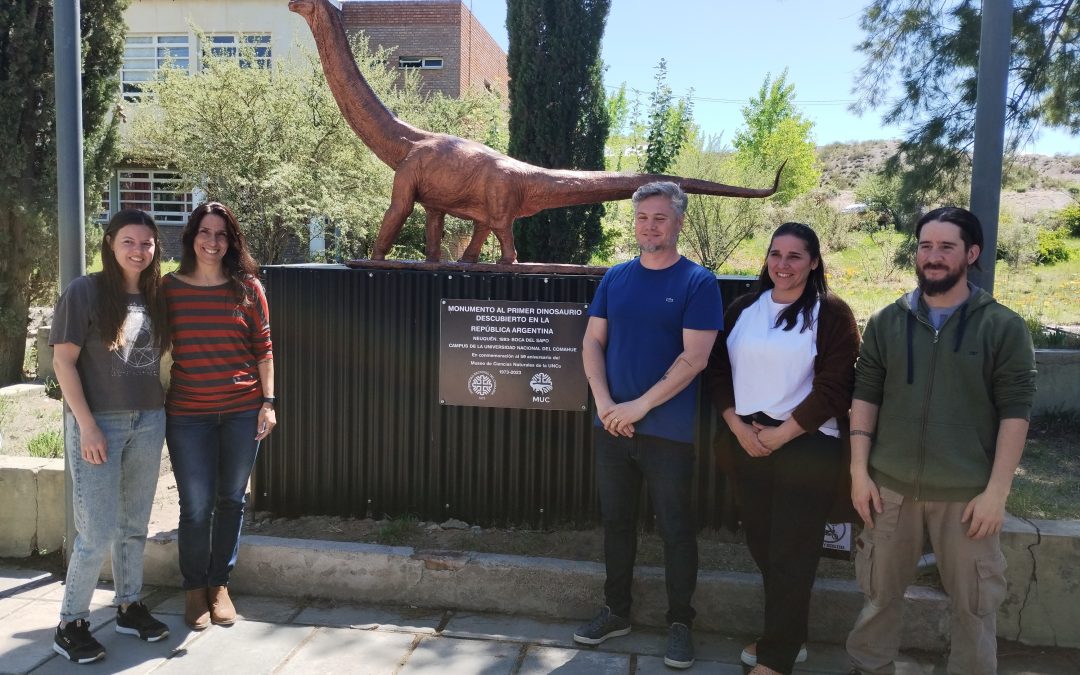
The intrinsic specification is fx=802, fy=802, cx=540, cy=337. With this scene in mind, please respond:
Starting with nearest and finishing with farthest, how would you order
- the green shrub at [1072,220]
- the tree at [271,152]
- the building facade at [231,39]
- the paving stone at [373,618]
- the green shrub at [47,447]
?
1. the paving stone at [373,618]
2. the green shrub at [47,447]
3. the tree at [271,152]
4. the building facade at [231,39]
5. the green shrub at [1072,220]

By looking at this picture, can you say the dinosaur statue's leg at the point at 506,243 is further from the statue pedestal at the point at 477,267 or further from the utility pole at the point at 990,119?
the utility pole at the point at 990,119

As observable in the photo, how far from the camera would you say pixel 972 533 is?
255cm

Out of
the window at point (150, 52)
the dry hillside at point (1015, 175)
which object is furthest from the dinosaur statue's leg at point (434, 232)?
the window at point (150, 52)

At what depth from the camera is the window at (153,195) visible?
67.5 ft

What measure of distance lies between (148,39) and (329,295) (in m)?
19.9

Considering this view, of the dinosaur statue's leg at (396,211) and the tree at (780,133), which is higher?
the tree at (780,133)

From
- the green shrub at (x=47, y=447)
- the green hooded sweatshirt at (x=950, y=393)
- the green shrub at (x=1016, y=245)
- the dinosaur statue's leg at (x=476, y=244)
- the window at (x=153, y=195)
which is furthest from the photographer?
A: the window at (x=153, y=195)

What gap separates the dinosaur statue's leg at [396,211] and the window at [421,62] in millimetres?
18719

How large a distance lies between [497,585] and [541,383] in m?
0.99

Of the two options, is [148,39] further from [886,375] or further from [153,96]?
[886,375]

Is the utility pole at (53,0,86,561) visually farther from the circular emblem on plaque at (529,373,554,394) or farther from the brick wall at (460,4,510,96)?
the brick wall at (460,4,510,96)

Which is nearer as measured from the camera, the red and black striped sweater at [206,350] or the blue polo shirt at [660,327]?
the blue polo shirt at [660,327]

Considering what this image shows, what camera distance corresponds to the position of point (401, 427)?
4.21 metres

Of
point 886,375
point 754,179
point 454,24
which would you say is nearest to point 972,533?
point 886,375
